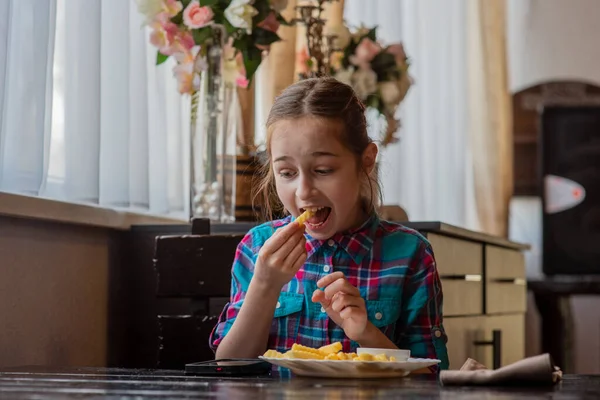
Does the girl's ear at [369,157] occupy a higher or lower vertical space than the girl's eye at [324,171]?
higher

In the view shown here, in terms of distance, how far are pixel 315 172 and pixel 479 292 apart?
1303mm

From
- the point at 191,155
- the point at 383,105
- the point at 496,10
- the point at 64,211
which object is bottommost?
the point at 64,211

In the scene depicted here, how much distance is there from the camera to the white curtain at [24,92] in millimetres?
1941

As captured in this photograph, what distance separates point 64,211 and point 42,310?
19 centimetres

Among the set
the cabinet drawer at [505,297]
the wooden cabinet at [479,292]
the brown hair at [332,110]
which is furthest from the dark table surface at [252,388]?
the cabinet drawer at [505,297]

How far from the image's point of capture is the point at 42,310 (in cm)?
210

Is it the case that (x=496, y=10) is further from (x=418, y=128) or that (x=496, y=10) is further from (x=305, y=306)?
(x=305, y=306)

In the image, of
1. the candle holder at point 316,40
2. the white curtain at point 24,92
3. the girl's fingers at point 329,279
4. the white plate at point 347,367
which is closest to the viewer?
the white plate at point 347,367

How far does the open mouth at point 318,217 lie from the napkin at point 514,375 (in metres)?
0.48

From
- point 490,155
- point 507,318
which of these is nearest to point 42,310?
point 507,318

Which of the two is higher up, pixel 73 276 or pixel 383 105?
pixel 383 105

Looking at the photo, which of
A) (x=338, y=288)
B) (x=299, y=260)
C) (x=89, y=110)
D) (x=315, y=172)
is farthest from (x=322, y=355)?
(x=89, y=110)

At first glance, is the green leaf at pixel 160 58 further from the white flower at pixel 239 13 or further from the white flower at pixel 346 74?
the white flower at pixel 346 74

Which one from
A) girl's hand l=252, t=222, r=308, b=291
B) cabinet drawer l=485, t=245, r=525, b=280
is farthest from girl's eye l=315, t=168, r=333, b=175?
cabinet drawer l=485, t=245, r=525, b=280
